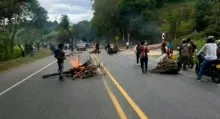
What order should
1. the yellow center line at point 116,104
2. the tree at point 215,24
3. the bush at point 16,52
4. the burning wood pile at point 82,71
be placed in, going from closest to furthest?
the yellow center line at point 116,104
the burning wood pile at point 82,71
the bush at point 16,52
the tree at point 215,24

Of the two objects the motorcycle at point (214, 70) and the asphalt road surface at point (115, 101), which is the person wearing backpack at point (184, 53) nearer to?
the motorcycle at point (214, 70)

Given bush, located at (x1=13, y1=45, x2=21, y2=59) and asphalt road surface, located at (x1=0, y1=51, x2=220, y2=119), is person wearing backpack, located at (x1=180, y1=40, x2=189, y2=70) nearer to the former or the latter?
asphalt road surface, located at (x1=0, y1=51, x2=220, y2=119)

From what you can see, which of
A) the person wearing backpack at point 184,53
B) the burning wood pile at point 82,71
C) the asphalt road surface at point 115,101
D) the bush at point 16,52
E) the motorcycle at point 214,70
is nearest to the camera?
the asphalt road surface at point 115,101

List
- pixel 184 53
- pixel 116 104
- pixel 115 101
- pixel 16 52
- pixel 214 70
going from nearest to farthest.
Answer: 1. pixel 116 104
2. pixel 115 101
3. pixel 214 70
4. pixel 184 53
5. pixel 16 52

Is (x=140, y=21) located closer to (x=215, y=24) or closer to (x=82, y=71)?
Result: (x=215, y=24)

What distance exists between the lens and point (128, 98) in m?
11.8

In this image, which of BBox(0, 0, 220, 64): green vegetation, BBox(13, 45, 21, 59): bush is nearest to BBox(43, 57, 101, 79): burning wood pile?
BBox(13, 45, 21, 59): bush

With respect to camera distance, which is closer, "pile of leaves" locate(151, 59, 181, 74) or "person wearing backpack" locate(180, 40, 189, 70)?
"pile of leaves" locate(151, 59, 181, 74)

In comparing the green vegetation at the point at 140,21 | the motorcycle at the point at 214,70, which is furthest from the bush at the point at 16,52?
the motorcycle at the point at 214,70

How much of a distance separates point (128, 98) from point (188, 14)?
2741 inches

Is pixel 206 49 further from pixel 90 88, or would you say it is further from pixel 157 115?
pixel 157 115

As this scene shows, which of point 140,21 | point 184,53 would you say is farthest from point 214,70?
point 140,21

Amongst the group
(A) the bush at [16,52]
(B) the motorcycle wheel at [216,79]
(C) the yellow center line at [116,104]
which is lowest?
(A) the bush at [16,52]

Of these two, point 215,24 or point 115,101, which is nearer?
point 115,101
